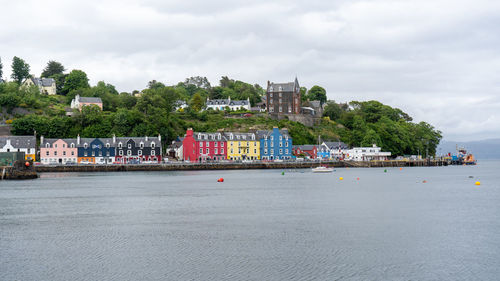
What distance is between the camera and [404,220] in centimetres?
3509

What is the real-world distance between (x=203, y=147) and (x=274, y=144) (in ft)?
56.3

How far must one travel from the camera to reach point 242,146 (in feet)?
388

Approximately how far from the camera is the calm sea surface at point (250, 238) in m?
21.9

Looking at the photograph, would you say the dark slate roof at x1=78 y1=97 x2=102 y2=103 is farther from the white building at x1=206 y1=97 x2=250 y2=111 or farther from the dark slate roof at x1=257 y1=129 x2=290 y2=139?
the dark slate roof at x1=257 y1=129 x2=290 y2=139

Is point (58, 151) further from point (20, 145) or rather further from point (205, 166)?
point (205, 166)

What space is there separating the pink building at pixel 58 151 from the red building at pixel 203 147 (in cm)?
2362

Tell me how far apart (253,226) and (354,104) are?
14876 centimetres

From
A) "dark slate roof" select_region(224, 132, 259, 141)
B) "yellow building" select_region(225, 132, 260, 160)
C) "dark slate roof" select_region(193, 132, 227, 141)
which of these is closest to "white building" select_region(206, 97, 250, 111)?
"dark slate roof" select_region(224, 132, 259, 141)

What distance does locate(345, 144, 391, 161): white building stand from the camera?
13138 centimetres

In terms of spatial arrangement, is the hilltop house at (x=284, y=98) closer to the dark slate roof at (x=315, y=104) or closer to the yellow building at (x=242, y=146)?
the dark slate roof at (x=315, y=104)

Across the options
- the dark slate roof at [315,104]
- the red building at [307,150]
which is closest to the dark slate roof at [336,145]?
the red building at [307,150]

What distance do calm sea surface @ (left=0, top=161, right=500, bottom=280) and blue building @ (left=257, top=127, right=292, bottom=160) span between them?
228 ft

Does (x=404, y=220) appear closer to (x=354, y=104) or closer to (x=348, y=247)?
(x=348, y=247)

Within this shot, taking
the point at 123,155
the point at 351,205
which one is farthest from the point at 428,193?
the point at 123,155
